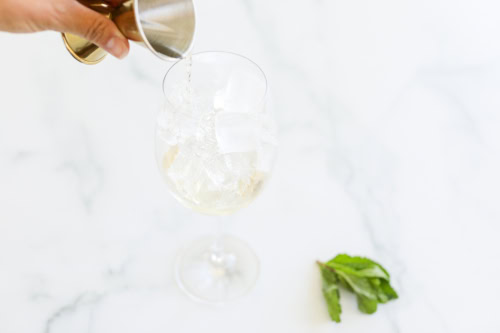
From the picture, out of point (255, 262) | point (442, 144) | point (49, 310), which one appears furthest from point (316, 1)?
point (49, 310)

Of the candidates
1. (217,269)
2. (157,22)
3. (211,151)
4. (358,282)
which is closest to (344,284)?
(358,282)

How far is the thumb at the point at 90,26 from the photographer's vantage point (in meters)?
0.88

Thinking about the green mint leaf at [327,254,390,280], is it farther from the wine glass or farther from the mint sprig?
the wine glass

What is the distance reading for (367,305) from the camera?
1.09 metres

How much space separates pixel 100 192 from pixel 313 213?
18.2 inches

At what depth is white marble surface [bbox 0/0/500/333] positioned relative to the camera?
111 centimetres

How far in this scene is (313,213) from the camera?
1.25 m

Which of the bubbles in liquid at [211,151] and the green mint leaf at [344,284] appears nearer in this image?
the bubbles in liquid at [211,151]

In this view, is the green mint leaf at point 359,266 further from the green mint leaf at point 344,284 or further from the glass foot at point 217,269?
the glass foot at point 217,269

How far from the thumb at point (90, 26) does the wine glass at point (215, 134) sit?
11 cm

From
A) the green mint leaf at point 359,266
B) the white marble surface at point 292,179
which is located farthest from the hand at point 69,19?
the green mint leaf at point 359,266

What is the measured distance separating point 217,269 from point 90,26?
58 centimetres

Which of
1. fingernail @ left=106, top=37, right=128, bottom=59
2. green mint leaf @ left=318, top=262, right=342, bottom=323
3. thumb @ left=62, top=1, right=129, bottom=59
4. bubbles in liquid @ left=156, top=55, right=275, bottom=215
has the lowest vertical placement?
green mint leaf @ left=318, top=262, right=342, bottom=323

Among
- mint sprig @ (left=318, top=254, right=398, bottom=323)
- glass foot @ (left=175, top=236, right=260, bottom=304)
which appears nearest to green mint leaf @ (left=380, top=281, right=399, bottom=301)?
mint sprig @ (left=318, top=254, right=398, bottom=323)
